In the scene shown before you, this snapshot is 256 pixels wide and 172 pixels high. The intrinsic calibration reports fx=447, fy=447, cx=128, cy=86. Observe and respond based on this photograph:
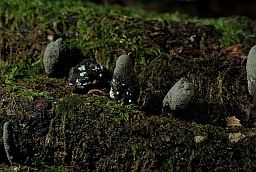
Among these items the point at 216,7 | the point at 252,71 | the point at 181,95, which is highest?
the point at 216,7

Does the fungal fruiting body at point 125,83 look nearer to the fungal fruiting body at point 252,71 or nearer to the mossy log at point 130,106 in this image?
the mossy log at point 130,106

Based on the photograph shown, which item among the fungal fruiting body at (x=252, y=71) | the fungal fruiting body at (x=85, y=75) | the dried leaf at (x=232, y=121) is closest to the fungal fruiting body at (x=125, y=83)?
the fungal fruiting body at (x=85, y=75)

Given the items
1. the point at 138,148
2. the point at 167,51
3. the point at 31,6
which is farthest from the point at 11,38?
the point at 138,148

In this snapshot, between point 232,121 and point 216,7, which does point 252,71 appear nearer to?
point 232,121

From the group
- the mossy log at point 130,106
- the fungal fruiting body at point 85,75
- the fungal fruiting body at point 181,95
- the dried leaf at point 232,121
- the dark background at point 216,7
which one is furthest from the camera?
the dark background at point 216,7

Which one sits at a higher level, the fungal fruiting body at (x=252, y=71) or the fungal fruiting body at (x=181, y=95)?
the fungal fruiting body at (x=252, y=71)

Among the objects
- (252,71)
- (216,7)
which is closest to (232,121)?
(252,71)

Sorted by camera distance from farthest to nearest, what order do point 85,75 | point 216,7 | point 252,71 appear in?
point 216,7 < point 85,75 < point 252,71

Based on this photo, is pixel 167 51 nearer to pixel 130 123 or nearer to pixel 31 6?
pixel 130 123
